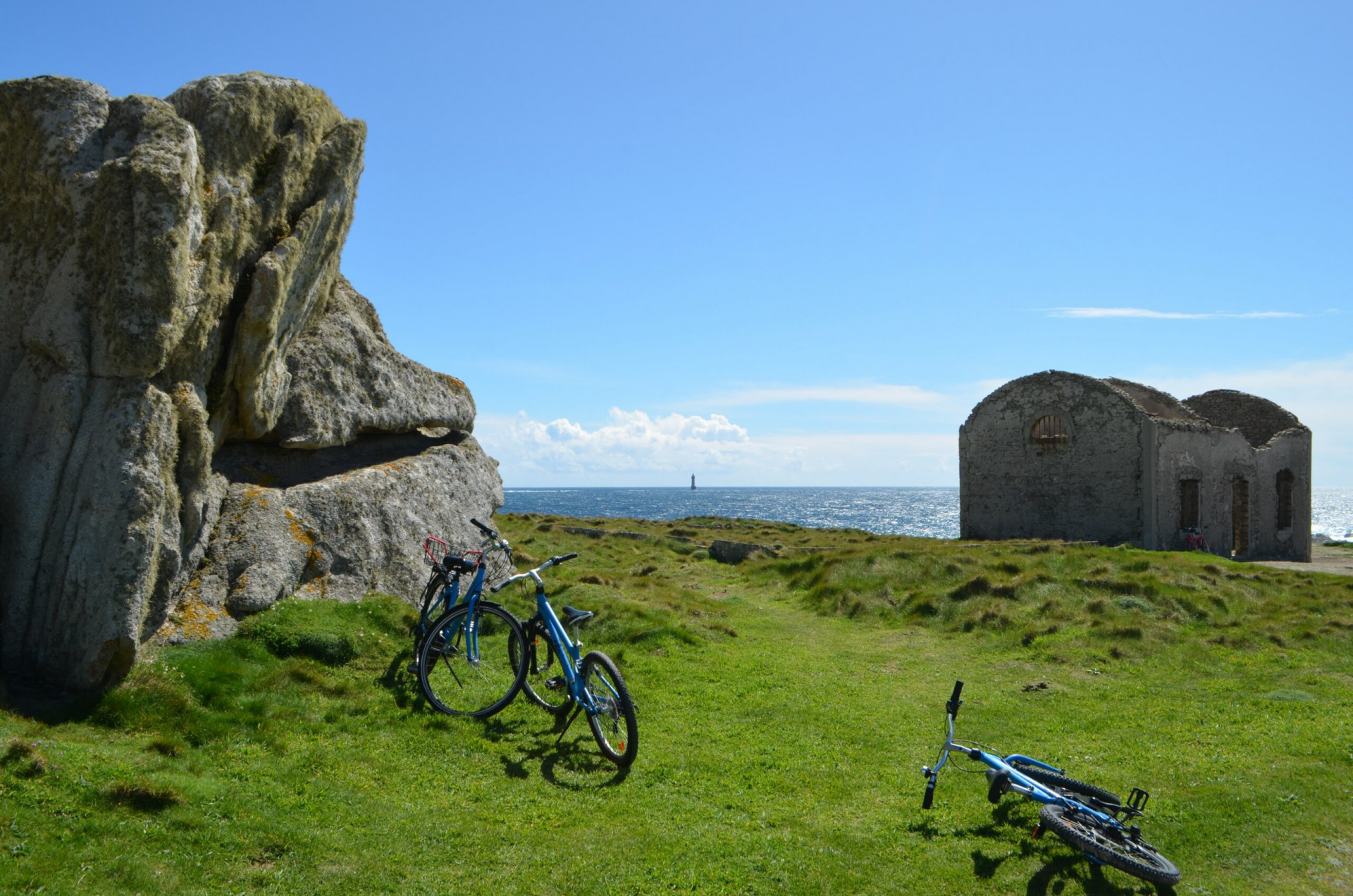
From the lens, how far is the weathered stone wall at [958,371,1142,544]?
28156mm

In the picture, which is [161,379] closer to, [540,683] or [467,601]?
[467,601]

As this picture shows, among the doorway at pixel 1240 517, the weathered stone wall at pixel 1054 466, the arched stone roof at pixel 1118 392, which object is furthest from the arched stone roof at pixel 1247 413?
the weathered stone wall at pixel 1054 466

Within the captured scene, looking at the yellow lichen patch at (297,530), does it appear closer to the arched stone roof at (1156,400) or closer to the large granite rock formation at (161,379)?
the large granite rock formation at (161,379)

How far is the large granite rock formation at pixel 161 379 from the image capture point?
726 centimetres

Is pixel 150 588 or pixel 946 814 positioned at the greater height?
pixel 150 588

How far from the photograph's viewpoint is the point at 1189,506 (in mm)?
30125

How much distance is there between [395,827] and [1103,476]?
28497mm

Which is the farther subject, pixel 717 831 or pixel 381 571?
pixel 381 571

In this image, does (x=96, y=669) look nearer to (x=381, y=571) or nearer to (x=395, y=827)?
(x=395, y=827)

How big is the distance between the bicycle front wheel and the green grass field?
25 cm

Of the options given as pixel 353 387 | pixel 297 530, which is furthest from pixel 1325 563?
pixel 297 530

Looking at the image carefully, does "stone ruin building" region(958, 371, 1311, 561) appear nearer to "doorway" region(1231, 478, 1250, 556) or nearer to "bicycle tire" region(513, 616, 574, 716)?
"doorway" region(1231, 478, 1250, 556)

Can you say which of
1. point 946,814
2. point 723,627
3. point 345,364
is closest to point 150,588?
point 345,364

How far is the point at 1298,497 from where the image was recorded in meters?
34.9
